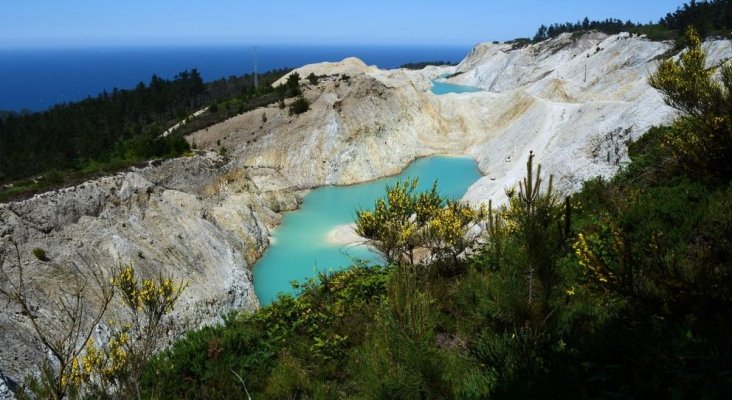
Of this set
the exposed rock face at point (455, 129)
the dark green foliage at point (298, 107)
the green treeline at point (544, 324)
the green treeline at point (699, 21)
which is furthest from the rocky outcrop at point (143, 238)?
the green treeline at point (699, 21)

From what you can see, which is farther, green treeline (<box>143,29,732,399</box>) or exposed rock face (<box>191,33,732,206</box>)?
exposed rock face (<box>191,33,732,206</box>)

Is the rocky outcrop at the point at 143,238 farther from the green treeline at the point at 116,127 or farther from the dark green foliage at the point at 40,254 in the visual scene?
Answer: the green treeline at the point at 116,127

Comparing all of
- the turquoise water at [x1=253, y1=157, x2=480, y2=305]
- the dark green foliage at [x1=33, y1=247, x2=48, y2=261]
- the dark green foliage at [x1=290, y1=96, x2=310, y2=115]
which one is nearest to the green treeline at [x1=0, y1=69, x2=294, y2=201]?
the dark green foliage at [x1=290, y1=96, x2=310, y2=115]

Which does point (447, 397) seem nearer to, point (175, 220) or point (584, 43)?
point (175, 220)

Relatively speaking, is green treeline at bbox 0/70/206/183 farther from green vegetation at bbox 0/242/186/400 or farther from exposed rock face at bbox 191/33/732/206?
green vegetation at bbox 0/242/186/400

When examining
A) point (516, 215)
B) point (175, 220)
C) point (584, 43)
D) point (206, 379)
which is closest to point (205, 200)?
point (175, 220)
